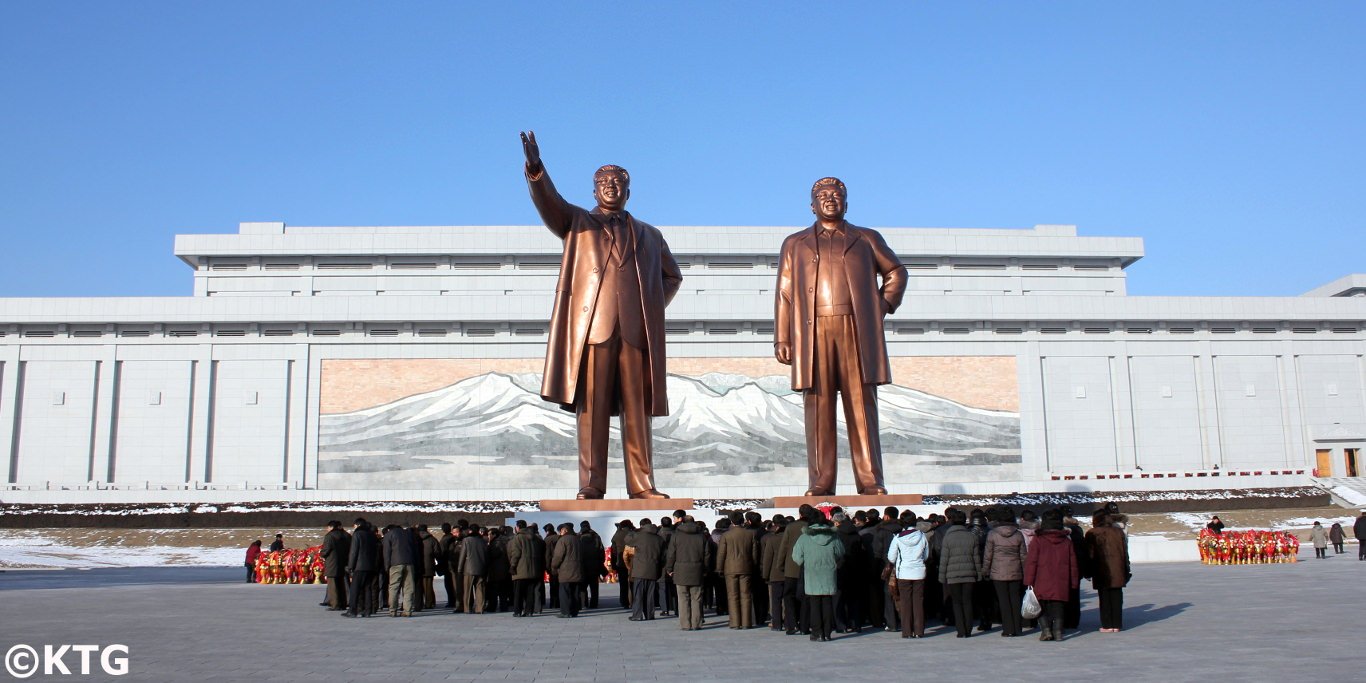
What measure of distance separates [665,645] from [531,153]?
5446 millimetres

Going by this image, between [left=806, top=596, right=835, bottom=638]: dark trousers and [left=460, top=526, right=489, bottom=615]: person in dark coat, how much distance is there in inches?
144

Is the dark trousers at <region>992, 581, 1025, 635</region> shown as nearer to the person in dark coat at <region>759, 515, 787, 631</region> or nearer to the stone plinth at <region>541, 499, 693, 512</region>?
the person in dark coat at <region>759, 515, 787, 631</region>

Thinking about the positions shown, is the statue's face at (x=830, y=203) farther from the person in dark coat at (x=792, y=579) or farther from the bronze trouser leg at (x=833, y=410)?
the person in dark coat at (x=792, y=579)

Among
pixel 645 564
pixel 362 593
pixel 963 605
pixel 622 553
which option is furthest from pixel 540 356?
pixel 963 605

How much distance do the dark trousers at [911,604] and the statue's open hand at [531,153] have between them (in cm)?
568

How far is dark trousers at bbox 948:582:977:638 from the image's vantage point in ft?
26.1

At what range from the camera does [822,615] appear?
26.6 feet

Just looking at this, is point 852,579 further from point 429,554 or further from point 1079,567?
point 429,554

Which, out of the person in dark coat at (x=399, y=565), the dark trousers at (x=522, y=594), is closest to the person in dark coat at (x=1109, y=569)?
the dark trousers at (x=522, y=594)

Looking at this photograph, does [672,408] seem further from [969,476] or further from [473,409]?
[969,476]

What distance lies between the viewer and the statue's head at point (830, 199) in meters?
12.3

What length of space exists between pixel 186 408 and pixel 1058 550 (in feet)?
105

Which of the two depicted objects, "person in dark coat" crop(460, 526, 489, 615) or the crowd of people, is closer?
the crowd of people

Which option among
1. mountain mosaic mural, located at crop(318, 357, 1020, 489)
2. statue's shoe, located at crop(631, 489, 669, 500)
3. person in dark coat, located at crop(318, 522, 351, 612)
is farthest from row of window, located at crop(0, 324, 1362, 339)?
person in dark coat, located at crop(318, 522, 351, 612)
